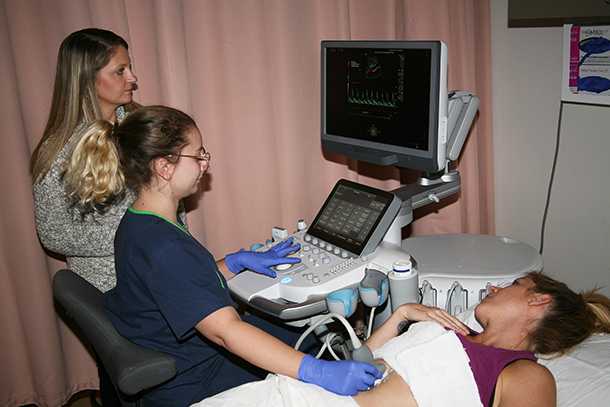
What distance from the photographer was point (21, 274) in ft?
6.18

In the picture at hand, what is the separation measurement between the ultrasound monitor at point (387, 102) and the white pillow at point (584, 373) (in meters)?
0.64

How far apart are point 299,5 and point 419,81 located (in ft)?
2.58

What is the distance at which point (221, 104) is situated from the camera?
1981mm

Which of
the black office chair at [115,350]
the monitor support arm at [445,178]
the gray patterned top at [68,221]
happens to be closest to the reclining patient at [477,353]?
the black office chair at [115,350]

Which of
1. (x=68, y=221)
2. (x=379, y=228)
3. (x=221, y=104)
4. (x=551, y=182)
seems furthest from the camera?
(x=551, y=182)

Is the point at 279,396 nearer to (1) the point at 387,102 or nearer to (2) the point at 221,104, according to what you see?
(1) the point at 387,102

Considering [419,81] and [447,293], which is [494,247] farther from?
[419,81]

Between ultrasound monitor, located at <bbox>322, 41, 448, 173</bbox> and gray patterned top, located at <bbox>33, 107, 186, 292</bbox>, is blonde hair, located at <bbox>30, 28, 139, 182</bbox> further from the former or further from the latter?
ultrasound monitor, located at <bbox>322, 41, 448, 173</bbox>

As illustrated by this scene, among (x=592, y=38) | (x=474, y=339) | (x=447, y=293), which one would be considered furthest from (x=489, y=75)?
(x=474, y=339)

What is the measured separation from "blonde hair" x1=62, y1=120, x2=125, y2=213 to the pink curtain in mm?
642

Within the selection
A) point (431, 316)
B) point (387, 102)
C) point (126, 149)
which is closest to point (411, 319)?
point (431, 316)

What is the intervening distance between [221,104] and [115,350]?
3.60 ft

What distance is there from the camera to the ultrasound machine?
4.71 ft

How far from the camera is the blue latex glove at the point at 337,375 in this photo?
1.10 m
